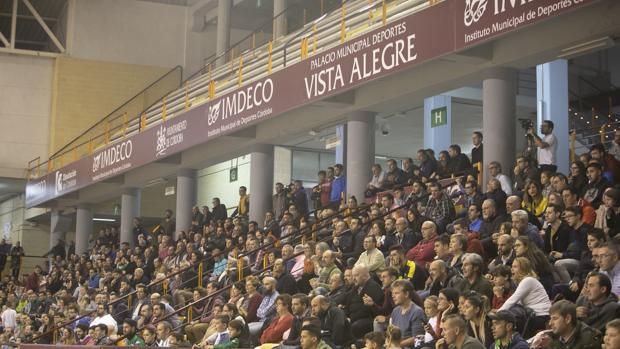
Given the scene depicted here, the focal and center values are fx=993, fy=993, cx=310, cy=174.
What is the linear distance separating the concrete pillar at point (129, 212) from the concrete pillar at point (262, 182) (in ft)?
22.9

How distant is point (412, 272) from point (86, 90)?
962 inches

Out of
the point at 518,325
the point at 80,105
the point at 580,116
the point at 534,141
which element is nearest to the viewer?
the point at 518,325

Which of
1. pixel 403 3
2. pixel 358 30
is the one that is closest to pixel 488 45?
pixel 403 3

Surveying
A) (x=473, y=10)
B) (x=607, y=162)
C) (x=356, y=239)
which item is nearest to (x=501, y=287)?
(x=607, y=162)

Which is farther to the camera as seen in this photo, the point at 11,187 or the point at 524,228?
the point at 11,187

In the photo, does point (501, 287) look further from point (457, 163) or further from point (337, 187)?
point (337, 187)

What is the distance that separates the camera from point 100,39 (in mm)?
34188

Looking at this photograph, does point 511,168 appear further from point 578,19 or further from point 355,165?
point 355,165

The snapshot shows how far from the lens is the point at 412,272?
11.8 m

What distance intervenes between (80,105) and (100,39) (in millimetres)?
2379

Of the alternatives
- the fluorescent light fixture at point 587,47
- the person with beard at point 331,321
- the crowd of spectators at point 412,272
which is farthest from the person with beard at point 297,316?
the fluorescent light fixture at point 587,47

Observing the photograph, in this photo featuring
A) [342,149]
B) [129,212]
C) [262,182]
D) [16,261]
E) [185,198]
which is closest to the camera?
[262,182]

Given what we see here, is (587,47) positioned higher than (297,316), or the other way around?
(587,47)

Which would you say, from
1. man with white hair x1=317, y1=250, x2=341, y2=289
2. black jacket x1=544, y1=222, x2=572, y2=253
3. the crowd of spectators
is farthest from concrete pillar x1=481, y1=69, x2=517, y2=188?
black jacket x1=544, y1=222, x2=572, y2=253
